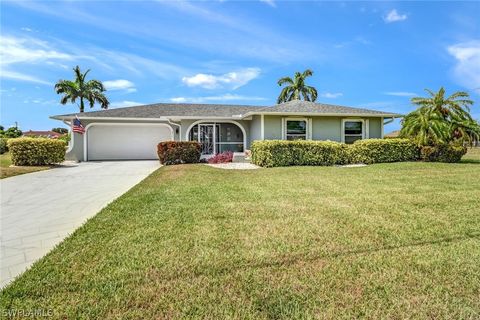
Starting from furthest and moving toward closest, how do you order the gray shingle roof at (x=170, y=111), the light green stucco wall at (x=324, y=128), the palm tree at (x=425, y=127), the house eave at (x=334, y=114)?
the gray shingle roof at (x=170, y=111) → the light green stucco wall at (x=324, y=128) → the house eave at (x=334, y=114) → the palm tree at (x=425, y=127)

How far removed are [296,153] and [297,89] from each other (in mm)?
23902

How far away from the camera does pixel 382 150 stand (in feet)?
52.2

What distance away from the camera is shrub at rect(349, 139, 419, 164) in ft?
51.9

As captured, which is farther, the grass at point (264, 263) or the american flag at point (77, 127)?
the american flag at point (77, 127)

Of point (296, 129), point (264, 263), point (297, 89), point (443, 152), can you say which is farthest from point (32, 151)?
point (297, 89)

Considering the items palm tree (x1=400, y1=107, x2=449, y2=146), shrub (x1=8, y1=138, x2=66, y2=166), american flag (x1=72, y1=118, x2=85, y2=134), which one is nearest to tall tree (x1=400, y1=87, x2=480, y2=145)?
palm tree (x1=400, y1=107, x2=449, y2=146)

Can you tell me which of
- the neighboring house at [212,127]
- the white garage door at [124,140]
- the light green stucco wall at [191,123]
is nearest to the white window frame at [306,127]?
the neighboring house at [212,127]

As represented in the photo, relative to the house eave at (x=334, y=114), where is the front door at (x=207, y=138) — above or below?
below

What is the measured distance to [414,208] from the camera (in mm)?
5863

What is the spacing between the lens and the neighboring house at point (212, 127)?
58.2 feet

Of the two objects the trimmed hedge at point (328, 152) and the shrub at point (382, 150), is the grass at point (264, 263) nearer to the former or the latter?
the trimmed hedge at point (328, 152)

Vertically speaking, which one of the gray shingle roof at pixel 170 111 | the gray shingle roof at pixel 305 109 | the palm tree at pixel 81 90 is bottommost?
the gray shingle roof at pixel 305 109

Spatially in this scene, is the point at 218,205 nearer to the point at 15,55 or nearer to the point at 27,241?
the point at 27,241

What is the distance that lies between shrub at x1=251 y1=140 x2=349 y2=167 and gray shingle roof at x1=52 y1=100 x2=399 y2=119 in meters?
2.83
